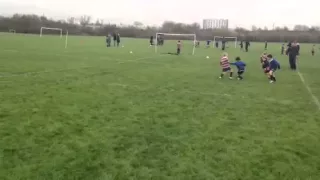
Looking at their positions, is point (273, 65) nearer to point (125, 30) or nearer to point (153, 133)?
point (153, 133)

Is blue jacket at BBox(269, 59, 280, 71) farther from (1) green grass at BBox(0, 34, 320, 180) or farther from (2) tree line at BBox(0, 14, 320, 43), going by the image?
(2) tree line at BBox(0, 14, 320, 43)

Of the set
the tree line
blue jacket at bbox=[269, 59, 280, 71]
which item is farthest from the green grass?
the tree line

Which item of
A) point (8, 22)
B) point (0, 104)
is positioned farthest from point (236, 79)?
point (8, 22)

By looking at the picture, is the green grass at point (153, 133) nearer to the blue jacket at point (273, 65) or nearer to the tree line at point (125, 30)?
the blue jacket at point (273, 65)

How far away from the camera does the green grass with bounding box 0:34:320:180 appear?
17.7 ft

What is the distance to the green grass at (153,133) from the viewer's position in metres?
5.40

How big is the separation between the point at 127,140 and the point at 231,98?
5.85m

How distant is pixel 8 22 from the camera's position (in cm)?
9788

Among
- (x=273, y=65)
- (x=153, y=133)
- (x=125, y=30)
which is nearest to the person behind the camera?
(x=153, y=133)

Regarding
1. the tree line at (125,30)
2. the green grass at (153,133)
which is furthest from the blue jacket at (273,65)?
the tree line at (125,30)

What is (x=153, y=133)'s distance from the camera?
7.27m

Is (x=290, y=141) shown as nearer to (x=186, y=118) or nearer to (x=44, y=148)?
(x=186, y=118)

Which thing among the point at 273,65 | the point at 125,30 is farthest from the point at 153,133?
the point at 125,30

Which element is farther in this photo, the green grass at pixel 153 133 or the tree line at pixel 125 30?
the tree line at pixel 125 30
